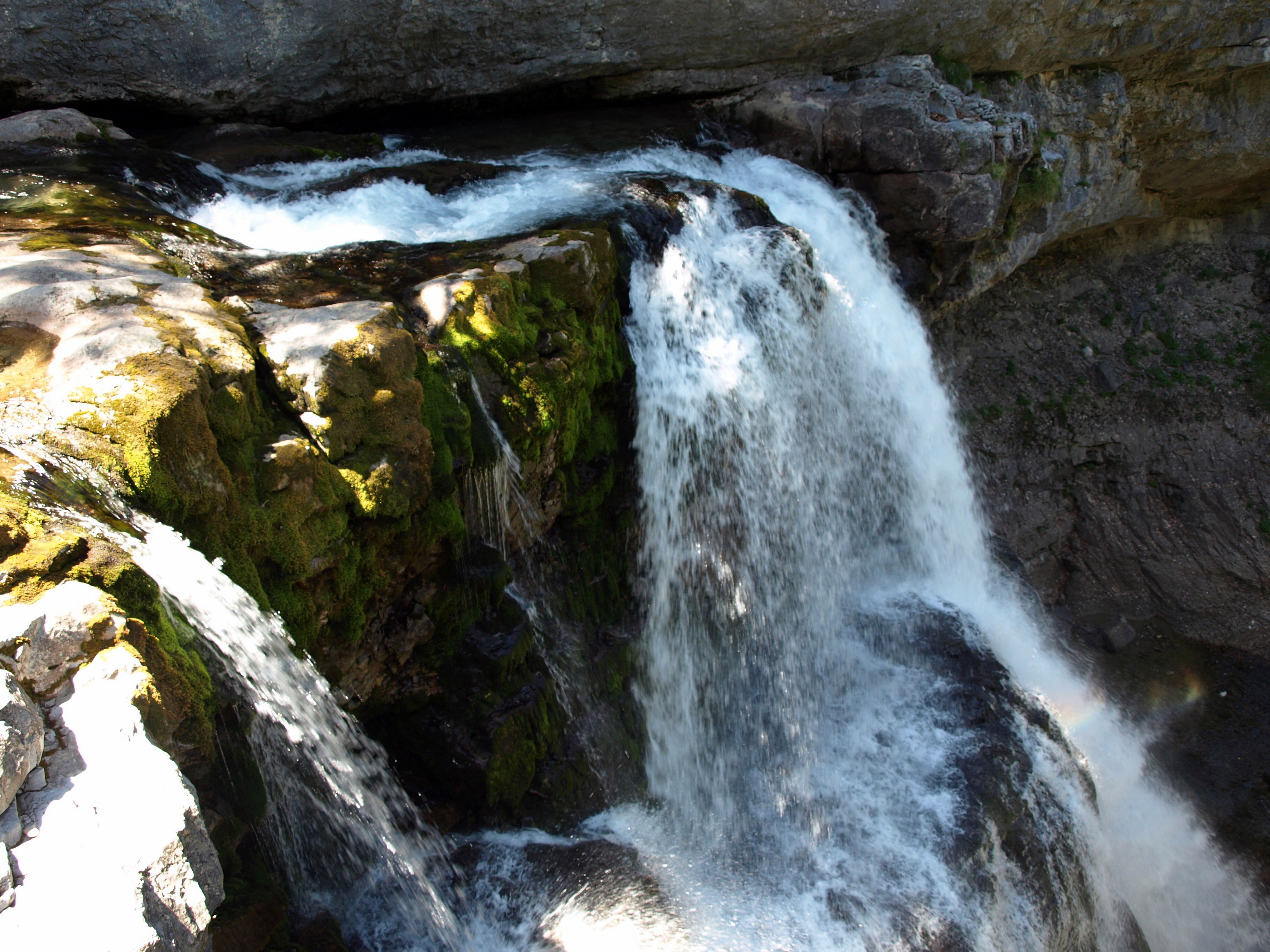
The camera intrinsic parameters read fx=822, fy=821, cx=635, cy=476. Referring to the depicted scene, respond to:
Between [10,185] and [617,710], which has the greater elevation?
[10,185]

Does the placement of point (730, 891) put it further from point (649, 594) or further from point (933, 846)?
point (649, 594)

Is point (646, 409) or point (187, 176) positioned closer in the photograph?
point (646, 409)

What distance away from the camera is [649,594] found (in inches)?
203

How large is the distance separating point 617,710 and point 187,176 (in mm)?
4872

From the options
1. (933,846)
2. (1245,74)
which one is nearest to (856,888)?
(933,846)

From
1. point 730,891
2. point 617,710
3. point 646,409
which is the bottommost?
point 730,891

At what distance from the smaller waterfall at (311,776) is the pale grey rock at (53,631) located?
1.19ft

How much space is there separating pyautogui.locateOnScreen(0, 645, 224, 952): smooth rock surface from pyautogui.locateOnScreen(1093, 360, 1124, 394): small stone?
38.6 feet

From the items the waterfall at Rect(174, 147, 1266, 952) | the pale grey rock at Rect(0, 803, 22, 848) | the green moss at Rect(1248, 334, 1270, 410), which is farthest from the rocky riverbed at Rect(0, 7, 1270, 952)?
the waterfall at Rect(174, 147, 1266, 952)

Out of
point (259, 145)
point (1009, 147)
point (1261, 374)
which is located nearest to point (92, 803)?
point (259, 145)

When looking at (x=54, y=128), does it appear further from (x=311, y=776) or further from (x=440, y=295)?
(x=311, y=776)

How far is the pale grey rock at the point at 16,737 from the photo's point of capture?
62.4 inches

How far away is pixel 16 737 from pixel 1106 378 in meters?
12.1

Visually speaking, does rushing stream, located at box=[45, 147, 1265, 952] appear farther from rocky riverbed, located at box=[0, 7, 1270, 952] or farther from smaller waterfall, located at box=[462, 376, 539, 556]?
rocky riverbed, located at box=[0, 7, 1270, 952]
